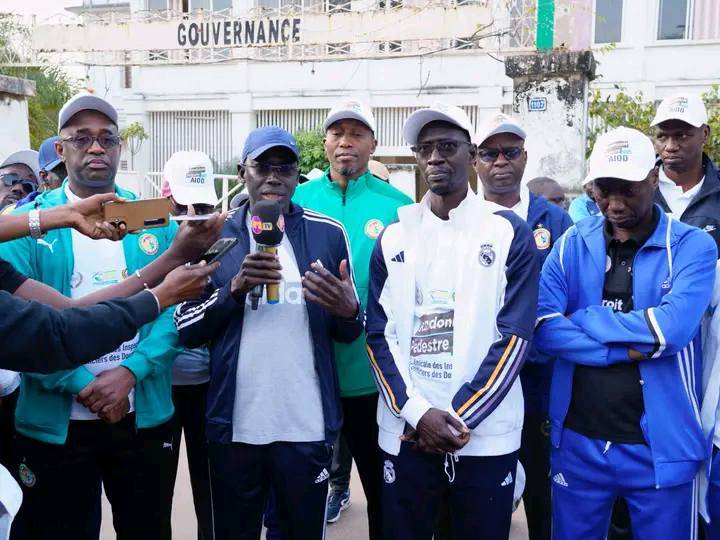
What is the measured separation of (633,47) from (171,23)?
38.1 ft

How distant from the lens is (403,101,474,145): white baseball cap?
10.9ft

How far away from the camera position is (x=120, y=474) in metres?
3.38

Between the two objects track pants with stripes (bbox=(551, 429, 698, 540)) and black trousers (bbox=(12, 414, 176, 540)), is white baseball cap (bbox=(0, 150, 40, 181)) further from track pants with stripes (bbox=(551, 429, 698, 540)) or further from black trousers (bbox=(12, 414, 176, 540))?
track pants with stripes (bbox=(551, 429, 698, 540))

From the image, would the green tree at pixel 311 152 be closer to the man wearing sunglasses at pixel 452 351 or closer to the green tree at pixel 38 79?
the green tree at pixel 38 79

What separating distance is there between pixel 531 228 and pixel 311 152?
49.8 ft

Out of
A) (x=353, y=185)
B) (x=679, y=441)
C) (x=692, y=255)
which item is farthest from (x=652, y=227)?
(x=353, y=185)

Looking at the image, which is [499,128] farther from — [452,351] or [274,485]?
[274,485]

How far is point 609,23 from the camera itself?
1836 centimetres

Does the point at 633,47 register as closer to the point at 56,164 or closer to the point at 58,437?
the point at 56,164

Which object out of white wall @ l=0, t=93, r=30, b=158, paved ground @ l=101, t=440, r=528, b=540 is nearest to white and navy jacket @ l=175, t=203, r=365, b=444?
paved ground @ l=101, t=440, r=528, b=540

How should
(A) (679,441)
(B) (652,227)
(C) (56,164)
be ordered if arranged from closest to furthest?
(A) (679,441)
(B) (652,227)
(C) (56,164)

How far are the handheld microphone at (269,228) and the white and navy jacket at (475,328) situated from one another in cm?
54

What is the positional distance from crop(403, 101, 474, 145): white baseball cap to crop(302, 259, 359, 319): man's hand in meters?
0.72

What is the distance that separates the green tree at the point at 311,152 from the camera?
18703 millimetres
